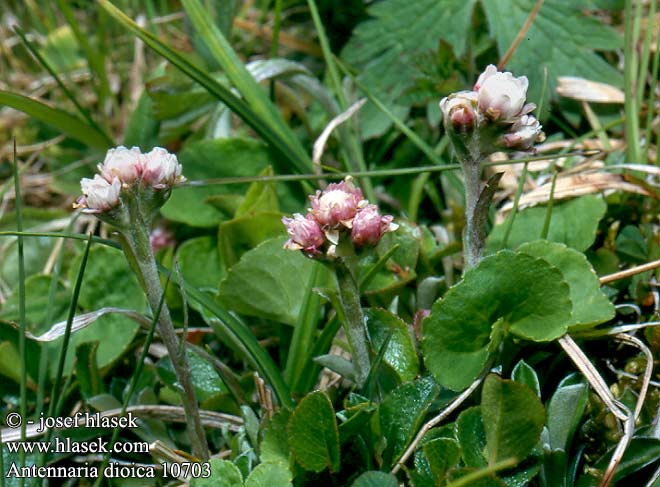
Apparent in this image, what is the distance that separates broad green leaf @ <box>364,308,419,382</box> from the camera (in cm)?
131

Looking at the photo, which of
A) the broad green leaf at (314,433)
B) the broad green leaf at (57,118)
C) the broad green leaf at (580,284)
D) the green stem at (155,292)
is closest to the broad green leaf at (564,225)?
the broad green leaf at (580,284)

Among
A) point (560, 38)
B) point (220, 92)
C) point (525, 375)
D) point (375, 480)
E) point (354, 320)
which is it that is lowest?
point (375, 480)

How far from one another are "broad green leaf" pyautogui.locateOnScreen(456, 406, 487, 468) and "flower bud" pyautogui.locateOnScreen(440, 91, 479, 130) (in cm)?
45

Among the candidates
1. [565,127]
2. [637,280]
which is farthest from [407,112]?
[637,280]

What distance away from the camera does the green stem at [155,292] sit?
1.17 m

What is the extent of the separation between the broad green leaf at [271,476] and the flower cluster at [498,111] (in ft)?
1.95

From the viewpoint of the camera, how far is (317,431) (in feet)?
3.81

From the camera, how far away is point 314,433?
45.8 inches

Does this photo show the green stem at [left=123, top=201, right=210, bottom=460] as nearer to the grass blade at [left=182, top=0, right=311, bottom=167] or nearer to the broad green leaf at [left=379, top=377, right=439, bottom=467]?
the broad green leaf at [left=379, top=377, right=439, bottom=467]

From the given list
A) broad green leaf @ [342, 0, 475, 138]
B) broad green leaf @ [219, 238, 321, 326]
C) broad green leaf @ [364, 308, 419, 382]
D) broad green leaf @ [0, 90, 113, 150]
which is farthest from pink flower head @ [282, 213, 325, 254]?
broad green leaf @ [342, 0, 475, 138]

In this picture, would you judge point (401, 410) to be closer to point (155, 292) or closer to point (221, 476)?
point (221, 476)

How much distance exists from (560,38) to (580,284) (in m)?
1.01

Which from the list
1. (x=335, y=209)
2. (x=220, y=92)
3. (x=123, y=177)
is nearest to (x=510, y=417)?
(x=335, y=209)

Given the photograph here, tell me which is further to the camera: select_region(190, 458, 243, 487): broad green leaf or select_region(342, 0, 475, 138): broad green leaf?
select_region(342, 0, 475, 138): broad green leaf
